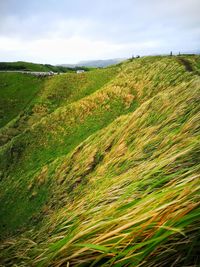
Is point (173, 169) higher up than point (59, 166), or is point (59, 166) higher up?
point (173, 169)

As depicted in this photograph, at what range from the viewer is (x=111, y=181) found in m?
6.29

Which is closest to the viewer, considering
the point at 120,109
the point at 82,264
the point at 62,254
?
the point at 82,264

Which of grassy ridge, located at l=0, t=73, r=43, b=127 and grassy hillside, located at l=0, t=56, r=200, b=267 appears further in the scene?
grassy ridge, located at l=0, t=73, r=43, b=127

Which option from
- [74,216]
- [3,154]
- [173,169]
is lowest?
[3,154]

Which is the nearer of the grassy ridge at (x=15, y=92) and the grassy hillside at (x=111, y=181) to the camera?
the grassy hillside at (x=111, y=181)

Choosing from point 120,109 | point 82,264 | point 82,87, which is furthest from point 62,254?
point 82,87

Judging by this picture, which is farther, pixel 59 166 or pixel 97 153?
pixel 59 166

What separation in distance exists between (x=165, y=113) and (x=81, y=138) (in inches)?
394

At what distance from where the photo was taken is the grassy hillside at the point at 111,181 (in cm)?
299

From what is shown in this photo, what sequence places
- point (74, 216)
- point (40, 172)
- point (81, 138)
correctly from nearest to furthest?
point (74, 216) < point (40, 172) < point (81, 138)

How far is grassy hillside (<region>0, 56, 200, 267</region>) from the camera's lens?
2.99 m

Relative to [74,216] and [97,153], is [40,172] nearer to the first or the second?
[97,153]

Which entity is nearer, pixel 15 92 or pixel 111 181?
pixel 111 181

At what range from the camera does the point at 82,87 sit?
4075 cm
